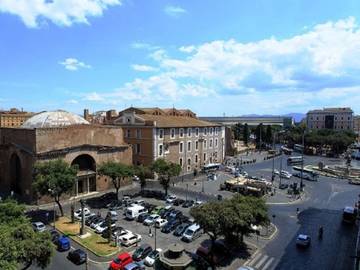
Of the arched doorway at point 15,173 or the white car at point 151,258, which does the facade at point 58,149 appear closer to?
the arched doorway at point 15,173

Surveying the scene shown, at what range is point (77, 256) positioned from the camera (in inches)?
1302

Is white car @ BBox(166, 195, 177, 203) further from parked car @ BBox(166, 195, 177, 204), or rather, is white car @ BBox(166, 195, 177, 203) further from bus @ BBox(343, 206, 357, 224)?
bus @ BBox(343, 206, 357, 224)

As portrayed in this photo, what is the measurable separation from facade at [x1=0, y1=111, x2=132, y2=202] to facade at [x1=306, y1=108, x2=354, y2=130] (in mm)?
151387

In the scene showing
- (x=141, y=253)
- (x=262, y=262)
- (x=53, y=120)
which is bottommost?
(x=262, y=262)

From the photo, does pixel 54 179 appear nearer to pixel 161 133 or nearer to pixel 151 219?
pixel 151 219

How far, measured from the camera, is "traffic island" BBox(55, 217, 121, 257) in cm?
3581

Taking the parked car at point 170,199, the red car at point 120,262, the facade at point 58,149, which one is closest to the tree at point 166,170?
the parked car at point 170,199

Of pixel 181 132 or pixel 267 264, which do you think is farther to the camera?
pixel 181 132

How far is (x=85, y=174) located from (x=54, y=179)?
15139 mm

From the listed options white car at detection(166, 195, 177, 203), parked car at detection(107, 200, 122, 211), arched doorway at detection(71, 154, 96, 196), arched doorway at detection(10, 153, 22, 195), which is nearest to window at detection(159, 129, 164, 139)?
arched doorway at detection(71, 154, 96, 196)

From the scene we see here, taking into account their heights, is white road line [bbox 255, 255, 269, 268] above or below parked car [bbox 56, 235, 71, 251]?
below

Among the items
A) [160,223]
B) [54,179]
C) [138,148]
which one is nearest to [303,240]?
[160,223]

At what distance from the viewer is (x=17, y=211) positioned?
31.7 metres

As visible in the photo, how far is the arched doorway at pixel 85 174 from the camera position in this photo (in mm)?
A: 58750
